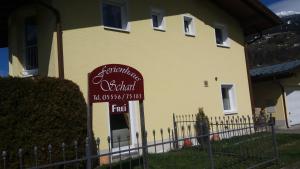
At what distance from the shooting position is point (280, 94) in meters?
20.6

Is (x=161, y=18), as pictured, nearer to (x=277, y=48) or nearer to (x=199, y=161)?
(x=199, y=161)

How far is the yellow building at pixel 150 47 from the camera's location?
10.9 meters

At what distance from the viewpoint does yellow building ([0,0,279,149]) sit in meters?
10.9

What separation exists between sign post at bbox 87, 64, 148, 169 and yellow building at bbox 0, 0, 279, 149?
3468 millimetres

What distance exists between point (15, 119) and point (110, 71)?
108 inches

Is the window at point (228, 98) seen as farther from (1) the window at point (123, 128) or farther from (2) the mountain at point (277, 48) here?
(2) the mountain at point (277, 48)

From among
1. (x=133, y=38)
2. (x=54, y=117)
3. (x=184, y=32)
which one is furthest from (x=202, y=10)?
(x=54, y=117)

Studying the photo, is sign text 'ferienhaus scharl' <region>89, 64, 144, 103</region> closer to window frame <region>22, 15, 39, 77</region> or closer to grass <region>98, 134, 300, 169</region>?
grass <region>98, 134, 300, 169</region>

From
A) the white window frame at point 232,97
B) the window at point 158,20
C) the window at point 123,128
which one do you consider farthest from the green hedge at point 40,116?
the white window frame at point 232,97

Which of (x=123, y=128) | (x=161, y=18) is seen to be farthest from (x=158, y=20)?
(x=123, y=128)

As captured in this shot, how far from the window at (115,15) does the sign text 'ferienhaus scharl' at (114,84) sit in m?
4.68

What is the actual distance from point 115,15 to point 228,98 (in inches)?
267

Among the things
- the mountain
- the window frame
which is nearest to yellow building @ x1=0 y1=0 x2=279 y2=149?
the window frame

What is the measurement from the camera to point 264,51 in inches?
2389
